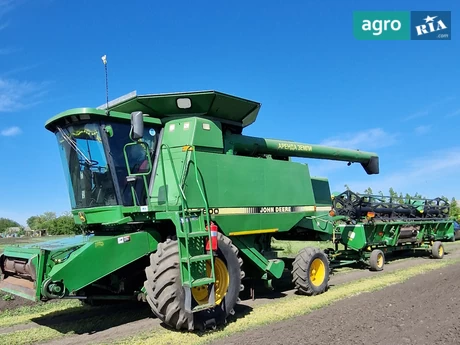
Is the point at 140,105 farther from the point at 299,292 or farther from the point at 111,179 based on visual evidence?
the point at 299,292

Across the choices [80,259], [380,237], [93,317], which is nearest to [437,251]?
[380,237]

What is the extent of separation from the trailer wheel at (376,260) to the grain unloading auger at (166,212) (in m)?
4.14

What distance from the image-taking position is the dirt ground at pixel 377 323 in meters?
4.88

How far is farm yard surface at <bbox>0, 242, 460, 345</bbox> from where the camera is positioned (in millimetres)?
5070

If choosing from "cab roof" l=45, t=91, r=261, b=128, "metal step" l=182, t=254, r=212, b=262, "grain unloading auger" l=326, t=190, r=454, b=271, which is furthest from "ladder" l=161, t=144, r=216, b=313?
"grain unloading auger" l=326, t=190, r=454, b=271

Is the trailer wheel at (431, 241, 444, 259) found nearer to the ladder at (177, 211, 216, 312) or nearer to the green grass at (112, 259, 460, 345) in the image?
the green grass at (112, 259, 460, 345)

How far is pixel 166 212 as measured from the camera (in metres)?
5.93

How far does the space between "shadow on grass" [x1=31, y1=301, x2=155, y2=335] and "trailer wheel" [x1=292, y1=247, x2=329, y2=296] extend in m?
2.84

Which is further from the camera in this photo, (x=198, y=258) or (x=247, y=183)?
(x=247, y=183)

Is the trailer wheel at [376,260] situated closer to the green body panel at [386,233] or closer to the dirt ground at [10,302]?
the green body panel at [386,233]

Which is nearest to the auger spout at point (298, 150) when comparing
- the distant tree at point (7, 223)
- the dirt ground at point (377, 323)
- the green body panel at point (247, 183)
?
the green body panel at point (247, 183)

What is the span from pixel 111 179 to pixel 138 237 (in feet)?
3.17

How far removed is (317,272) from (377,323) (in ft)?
9.63

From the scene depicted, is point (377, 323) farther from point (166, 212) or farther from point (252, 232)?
point (166, 212)
